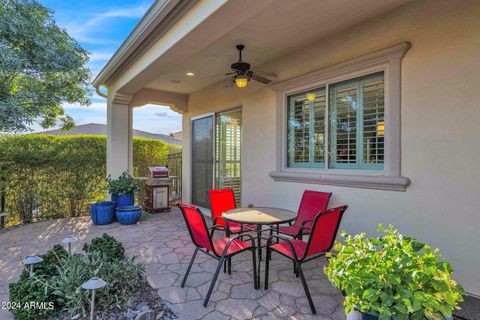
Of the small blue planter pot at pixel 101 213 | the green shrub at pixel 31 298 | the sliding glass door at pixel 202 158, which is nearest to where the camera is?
the green shrub at pixel 31 298

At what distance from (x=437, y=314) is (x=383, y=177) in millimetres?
1977

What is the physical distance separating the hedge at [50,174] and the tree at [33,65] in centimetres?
55

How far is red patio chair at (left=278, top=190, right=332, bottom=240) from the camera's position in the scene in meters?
3.20

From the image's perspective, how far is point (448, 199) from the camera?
2.51m

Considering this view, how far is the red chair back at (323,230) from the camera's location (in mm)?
2197

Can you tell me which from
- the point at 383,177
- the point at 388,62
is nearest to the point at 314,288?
the point at 383,177

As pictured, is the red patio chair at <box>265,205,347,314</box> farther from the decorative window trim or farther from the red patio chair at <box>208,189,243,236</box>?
the red patio chair at <box>208,189,243,236</box>

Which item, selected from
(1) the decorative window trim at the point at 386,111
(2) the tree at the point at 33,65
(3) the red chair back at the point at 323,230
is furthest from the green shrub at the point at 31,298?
(1) the decorative window trim at the point at 386,111

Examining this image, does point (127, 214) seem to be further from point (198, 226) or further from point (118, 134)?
point (198, 226)

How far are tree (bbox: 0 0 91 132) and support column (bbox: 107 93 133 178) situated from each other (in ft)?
2.86

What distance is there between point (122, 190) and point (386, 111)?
15.8 feet

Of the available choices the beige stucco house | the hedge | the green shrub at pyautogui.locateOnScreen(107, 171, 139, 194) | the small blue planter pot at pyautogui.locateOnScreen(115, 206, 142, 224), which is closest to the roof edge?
the beige stucco house

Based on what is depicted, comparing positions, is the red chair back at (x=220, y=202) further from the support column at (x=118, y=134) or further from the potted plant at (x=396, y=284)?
the support column at (x=118, y=134)

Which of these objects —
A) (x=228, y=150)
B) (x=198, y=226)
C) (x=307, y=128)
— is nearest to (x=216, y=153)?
(x=228, y=150)
